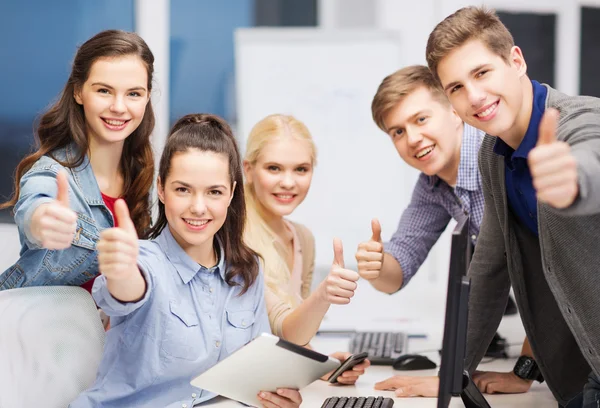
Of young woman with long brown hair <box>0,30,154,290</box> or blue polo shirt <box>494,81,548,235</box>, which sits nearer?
blue polo shirt <box>494,81,548,235</box>

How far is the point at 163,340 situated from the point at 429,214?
1.12 meters

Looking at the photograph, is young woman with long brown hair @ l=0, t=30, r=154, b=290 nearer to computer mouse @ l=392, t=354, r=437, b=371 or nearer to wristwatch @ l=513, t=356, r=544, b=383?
computer mouse @ l=392, t=354, r=437, b=371

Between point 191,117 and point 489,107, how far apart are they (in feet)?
2.42

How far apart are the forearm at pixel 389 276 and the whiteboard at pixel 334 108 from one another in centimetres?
127

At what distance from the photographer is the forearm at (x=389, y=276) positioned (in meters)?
2.31

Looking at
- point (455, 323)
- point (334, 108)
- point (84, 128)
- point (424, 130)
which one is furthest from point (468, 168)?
point (334, 108)

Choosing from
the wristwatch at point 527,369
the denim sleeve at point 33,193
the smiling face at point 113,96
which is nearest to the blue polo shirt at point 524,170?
the wristwatch at point 527,369

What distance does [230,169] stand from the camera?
6.02ft

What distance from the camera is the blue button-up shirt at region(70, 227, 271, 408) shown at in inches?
65.4

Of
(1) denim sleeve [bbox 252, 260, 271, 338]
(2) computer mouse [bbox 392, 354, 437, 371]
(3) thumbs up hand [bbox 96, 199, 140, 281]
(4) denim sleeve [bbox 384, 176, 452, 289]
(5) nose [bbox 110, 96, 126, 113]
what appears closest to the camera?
(3) thumbs up hand [bbox 96, 199, 140, 281]

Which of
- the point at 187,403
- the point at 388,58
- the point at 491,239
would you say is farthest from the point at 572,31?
the point at 187,403

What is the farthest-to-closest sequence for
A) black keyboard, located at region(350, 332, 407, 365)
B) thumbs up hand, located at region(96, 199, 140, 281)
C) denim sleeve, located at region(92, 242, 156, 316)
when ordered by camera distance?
black keyboard, located at region(350, 332, 407, 365) < denim sleeve, located at region(92, 242, 156, 316) < thumbs up hand, located at region(96, 199, 140, 281)

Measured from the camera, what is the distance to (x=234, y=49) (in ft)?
13.2

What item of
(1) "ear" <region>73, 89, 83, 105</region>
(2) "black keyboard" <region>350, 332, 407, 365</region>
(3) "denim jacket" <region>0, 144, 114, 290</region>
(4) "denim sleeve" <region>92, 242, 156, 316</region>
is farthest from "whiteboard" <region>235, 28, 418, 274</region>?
(4) "denim sleeve" <region>92, 242, 156, 316</region>
